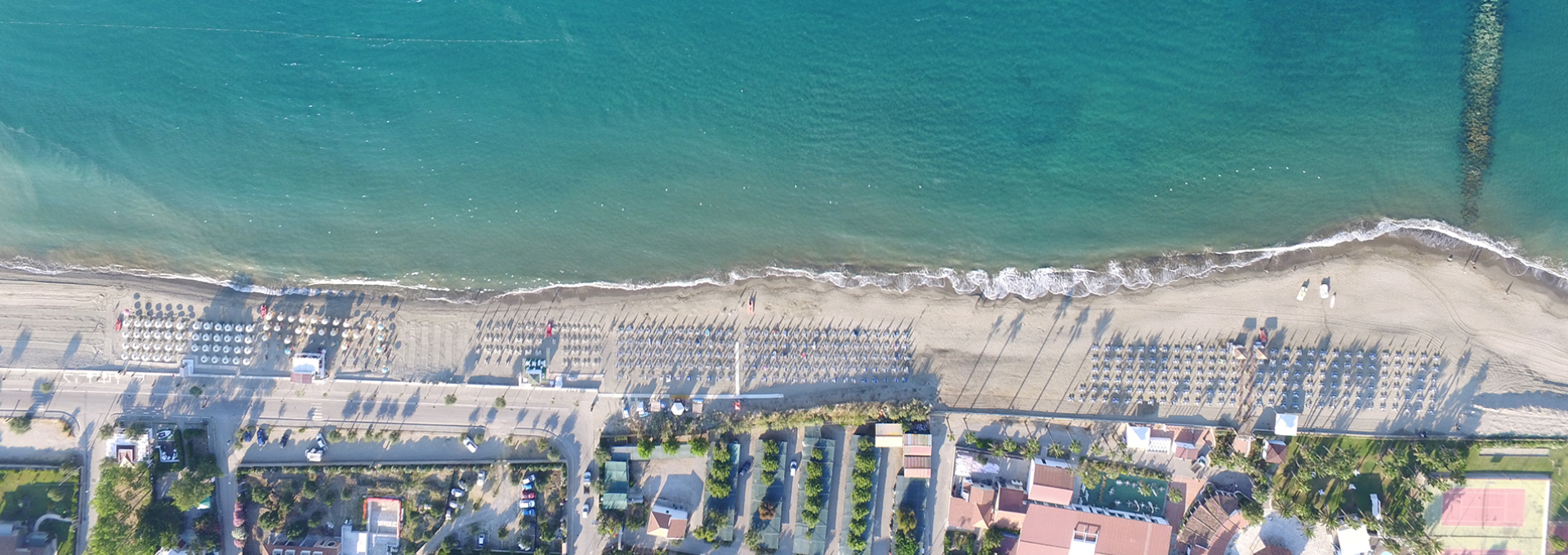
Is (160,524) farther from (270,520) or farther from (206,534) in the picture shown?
(270,520)

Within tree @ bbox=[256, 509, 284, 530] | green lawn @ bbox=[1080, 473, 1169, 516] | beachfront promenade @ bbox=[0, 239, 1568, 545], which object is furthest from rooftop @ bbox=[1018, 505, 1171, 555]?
tree @ bbox=[256, 509, 284, 530]

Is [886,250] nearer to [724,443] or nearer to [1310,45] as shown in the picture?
[724,443]

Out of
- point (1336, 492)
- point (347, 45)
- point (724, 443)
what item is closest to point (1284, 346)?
point (1336, 492)

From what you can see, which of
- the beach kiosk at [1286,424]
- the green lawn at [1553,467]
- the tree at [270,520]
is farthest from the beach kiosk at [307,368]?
the green lawn at [1553,467]

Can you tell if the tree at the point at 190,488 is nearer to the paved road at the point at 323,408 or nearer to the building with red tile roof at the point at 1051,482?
the paved road at the point at 323,408

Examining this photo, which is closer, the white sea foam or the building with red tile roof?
the building with red tile roof

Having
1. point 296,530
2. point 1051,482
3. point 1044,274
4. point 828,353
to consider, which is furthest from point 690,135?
point 296,530

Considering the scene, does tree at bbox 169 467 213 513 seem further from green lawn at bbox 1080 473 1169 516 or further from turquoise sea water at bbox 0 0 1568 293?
green lawn at bbox 1080 473 1169 516
